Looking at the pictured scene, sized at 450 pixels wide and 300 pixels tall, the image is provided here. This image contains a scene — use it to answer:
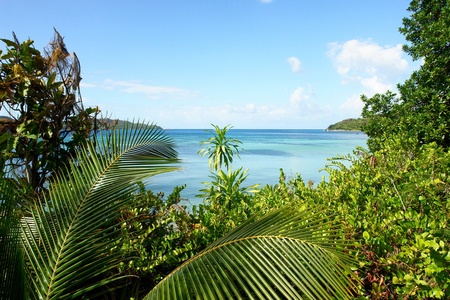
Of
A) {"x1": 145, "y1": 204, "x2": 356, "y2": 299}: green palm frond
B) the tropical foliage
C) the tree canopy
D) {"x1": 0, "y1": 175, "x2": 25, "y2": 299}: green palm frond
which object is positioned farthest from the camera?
the tree canopy

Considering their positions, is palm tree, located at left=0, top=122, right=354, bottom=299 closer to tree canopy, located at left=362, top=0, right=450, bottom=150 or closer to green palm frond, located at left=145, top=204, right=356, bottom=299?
green palm frond, located at left=145, top=204, right=356, bottom=299

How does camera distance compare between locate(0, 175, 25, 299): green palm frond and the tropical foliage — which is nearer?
locate(0, 175, 25, 299): green palm frond

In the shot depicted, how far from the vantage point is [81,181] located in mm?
2027

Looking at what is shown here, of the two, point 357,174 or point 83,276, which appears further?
point 357,174

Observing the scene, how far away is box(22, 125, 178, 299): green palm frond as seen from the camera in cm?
158

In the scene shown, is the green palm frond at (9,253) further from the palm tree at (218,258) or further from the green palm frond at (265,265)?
the green palm frond at (265,265)

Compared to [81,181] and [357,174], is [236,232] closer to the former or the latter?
[81,181]

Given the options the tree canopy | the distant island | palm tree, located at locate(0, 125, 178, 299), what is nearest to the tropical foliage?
palm tree, located at locate(0, 125, 178, 299)

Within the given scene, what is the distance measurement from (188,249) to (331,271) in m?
1.25

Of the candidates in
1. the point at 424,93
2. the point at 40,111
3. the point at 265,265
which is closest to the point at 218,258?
the point at 265,265

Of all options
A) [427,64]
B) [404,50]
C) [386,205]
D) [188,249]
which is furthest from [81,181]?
[404,50]

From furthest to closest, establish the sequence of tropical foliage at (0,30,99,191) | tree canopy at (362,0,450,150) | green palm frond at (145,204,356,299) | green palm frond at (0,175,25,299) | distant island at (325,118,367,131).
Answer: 1. distant island at (325,118,367,131)
2. tree canopy at (362,0,450,150)
3. tropical foliage at (0,30,99,191)
4. green palm frond at (0,175,25,299)
5. green palm frond at (145,204,356,299)

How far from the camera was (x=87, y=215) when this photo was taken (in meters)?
1.83

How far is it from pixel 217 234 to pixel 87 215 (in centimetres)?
103
